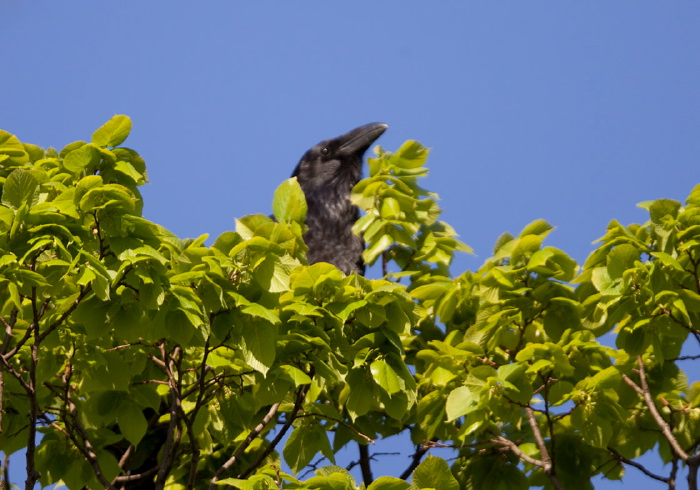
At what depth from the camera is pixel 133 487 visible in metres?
5.77

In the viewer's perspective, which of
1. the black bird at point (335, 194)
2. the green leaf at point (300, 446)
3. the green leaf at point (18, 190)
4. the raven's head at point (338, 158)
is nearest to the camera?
the green leaf at point (18, 190)

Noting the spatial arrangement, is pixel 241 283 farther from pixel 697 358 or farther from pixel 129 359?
pixel 697 358

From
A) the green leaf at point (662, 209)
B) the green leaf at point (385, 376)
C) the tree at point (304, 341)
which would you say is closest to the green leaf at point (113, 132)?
the tree at point (304, 341)

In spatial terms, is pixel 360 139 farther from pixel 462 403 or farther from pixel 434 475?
pixel 434 475

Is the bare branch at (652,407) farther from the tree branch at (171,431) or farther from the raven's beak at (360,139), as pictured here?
the raven's beak at (360,139)

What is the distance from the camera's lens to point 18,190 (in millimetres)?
3672

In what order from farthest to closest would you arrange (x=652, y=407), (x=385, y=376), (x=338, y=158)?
(x=338, y=158), (x=652, y=407), (x=385, y=376)

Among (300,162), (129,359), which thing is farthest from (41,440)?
(300,162)

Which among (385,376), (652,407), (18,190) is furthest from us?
(652,407)

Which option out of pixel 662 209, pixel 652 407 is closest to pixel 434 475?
pixel 652 407

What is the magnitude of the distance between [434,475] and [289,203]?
1.65 meters

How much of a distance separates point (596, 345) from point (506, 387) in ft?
1.80

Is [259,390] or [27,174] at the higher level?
[27,174]

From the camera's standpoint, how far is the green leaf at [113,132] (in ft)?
13.1
